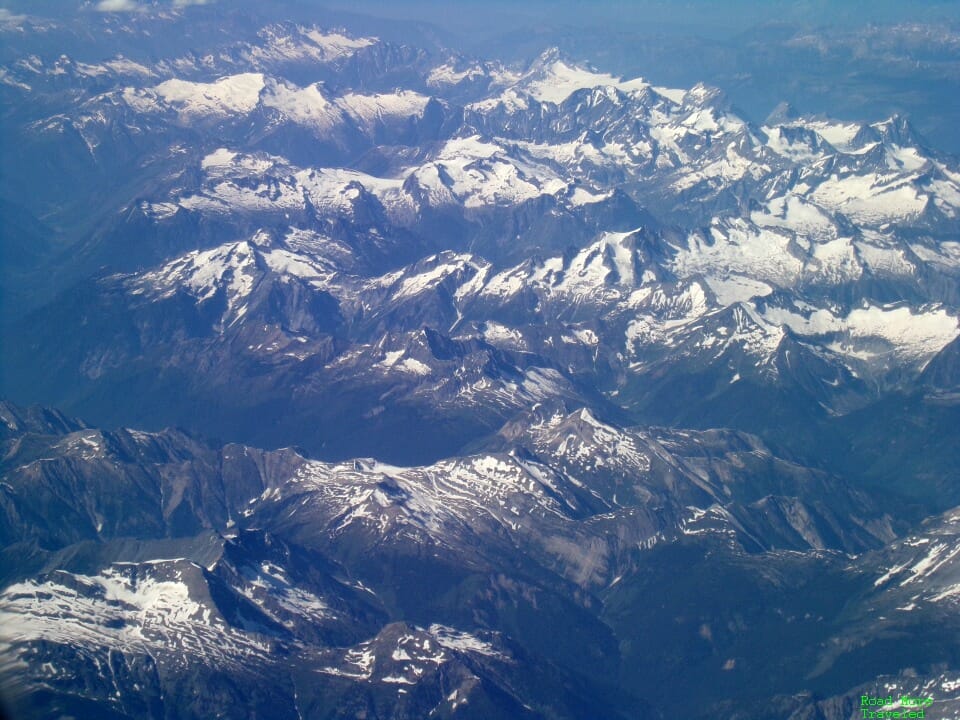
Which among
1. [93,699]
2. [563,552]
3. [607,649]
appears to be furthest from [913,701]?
[93,699]

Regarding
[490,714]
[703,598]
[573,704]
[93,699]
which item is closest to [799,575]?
[703,598]

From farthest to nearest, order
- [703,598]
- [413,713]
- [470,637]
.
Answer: [703,598], [470,637], [413,713]

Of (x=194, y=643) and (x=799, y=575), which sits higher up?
(x=194, y=643)

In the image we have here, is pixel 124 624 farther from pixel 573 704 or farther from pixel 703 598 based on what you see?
pixel 703 598

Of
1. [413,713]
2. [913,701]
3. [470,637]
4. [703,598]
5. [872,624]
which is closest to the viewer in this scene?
[913,701]

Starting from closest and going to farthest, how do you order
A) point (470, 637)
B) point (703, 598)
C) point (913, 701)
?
point (913, 701) < point (470, 637) < point (703, 598)

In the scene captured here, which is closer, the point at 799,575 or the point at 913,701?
the point at 913,701

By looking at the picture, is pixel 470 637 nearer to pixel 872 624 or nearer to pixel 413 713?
pixel 413 713

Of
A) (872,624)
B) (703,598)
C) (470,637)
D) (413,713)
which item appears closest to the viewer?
(413,713)

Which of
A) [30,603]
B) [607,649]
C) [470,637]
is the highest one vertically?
[30,603]
